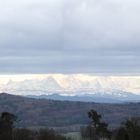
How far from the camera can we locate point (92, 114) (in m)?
197

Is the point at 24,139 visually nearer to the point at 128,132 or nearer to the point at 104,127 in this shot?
the point at 104,127

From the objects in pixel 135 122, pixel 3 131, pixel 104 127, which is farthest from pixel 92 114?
pixel 3 131

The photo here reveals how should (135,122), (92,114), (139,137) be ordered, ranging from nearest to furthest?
(139,137), (135,122), (92,114)

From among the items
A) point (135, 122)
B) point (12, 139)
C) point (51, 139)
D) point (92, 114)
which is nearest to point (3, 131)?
point (12, 139)

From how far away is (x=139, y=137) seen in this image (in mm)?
168625

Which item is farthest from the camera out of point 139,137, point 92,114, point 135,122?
point 92,114

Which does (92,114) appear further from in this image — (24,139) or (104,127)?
(24,139)

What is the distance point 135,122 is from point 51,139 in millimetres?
34477

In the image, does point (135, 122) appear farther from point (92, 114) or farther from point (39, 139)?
point (39, 139)

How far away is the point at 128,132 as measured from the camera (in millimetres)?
168875

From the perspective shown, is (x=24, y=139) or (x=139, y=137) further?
(x=24, y=139)

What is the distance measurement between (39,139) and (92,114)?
865 inches

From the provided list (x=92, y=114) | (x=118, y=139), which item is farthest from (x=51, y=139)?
(x=118, y=139)

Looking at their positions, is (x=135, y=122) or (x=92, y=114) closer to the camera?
(x=135, y=122)
